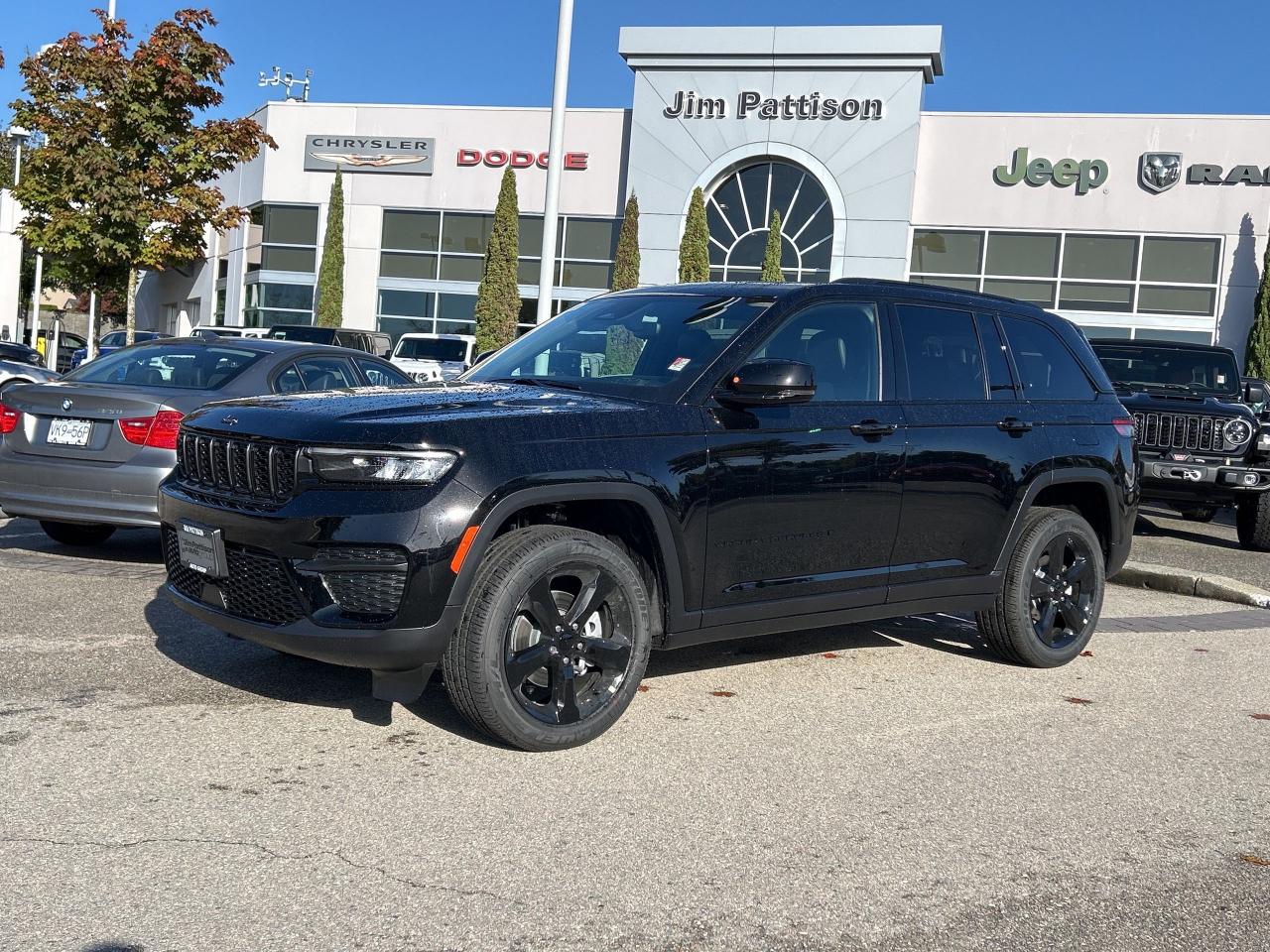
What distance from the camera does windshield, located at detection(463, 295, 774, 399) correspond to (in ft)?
17.4

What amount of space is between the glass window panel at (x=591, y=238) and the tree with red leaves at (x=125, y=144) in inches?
551

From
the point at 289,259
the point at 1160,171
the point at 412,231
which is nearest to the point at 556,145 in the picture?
the point at 1160,171

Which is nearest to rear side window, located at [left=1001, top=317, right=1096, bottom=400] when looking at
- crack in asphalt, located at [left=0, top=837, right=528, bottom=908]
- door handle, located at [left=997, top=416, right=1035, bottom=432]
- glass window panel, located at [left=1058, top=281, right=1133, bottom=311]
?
door handle, located at [left=997, top=416, right=1035, bottom=432]

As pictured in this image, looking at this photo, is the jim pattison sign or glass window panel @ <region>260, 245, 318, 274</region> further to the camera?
glass window panel @ <region>260, 245, 318, 274</region>

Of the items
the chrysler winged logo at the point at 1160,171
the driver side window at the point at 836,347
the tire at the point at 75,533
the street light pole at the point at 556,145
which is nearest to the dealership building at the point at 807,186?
the chrysler winged logo at the point at 1160,171

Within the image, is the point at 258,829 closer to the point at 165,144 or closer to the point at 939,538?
the point at 939,538

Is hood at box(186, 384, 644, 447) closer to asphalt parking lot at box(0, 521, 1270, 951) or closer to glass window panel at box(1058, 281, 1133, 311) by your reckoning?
asphalt parking lot at box(0, 521, 1270, 951)

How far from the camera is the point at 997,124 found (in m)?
32.7

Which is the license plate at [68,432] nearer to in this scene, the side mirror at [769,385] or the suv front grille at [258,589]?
the suv front grille at [258,589]

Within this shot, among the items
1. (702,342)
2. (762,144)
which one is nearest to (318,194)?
(762,144)

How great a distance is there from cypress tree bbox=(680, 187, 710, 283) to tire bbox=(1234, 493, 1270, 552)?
71.6 feet

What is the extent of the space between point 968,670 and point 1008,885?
291 centimetres

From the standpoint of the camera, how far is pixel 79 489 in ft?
24.9

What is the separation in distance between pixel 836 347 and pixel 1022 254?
95.2ft
